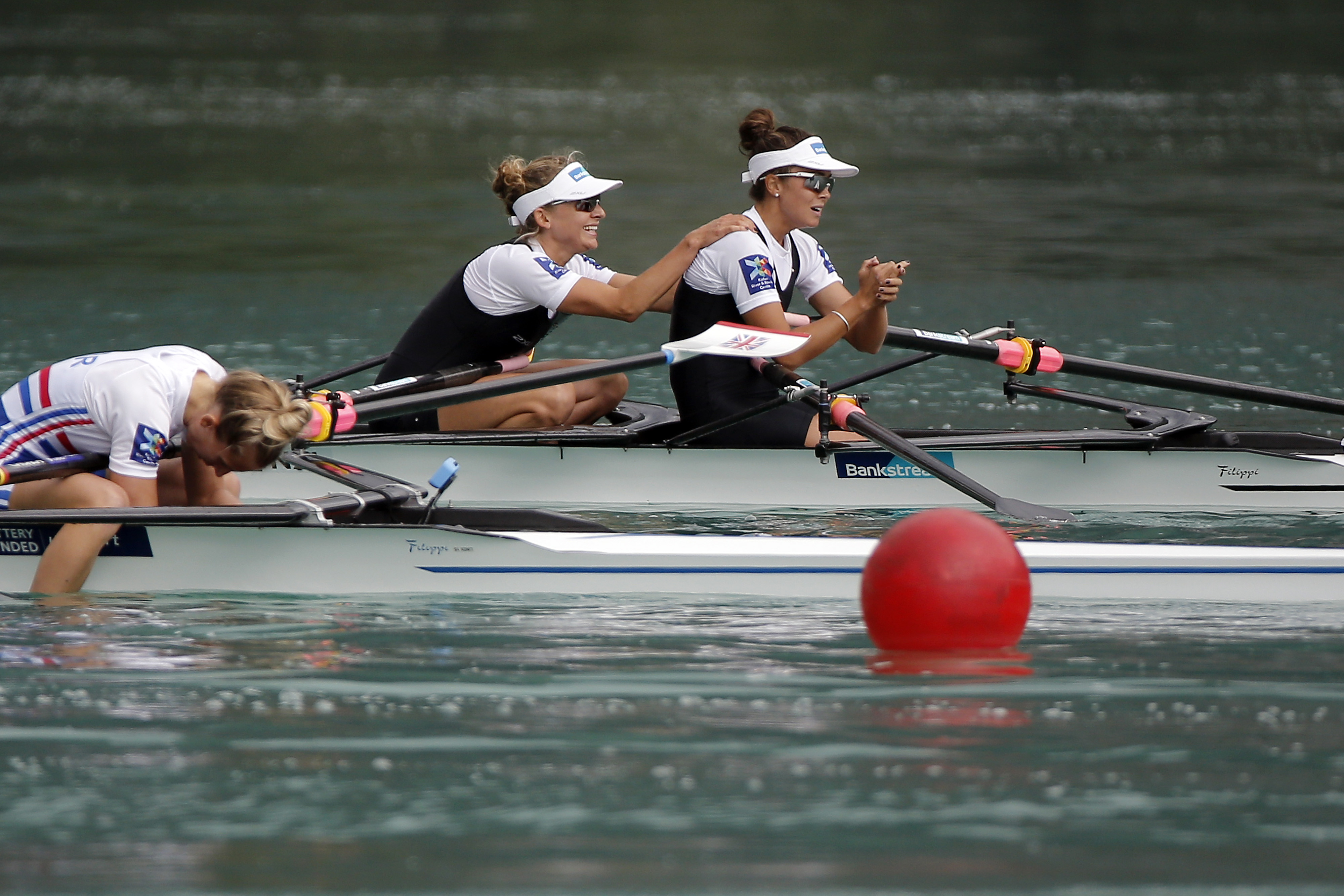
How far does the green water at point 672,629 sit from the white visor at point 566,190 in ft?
4.72

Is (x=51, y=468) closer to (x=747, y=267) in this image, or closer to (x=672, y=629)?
(x=672, y=629)

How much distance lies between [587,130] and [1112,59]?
1699 cm

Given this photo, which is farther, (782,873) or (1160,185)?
(1160,185)

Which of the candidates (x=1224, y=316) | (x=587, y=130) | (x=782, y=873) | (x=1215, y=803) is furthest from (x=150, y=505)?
(x=587, y=130)

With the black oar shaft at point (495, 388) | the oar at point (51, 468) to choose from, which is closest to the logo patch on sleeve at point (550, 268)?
the black oar shaft at point (495, 388)

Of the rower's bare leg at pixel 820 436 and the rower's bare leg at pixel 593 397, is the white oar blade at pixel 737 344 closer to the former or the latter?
the rower's bare leg at pixel 820 436

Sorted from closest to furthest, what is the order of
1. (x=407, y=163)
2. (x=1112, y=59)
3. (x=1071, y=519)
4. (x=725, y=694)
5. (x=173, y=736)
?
(x=173, y=736), (x=725, y=694), (x=1071, y=519), (x=407, y=163), (x=1112, y=59)

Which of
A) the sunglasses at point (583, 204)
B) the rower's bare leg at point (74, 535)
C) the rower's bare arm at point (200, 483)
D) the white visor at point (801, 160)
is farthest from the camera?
the sunglasses at point (583, 204)

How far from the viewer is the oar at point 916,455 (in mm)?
6809

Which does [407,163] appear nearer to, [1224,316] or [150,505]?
[1224,316]

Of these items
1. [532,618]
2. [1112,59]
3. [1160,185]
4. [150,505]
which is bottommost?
[532,618]

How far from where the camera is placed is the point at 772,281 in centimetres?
733

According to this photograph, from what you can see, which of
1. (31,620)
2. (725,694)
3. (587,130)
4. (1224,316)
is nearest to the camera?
(725,694)

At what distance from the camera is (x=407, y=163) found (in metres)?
23.9
